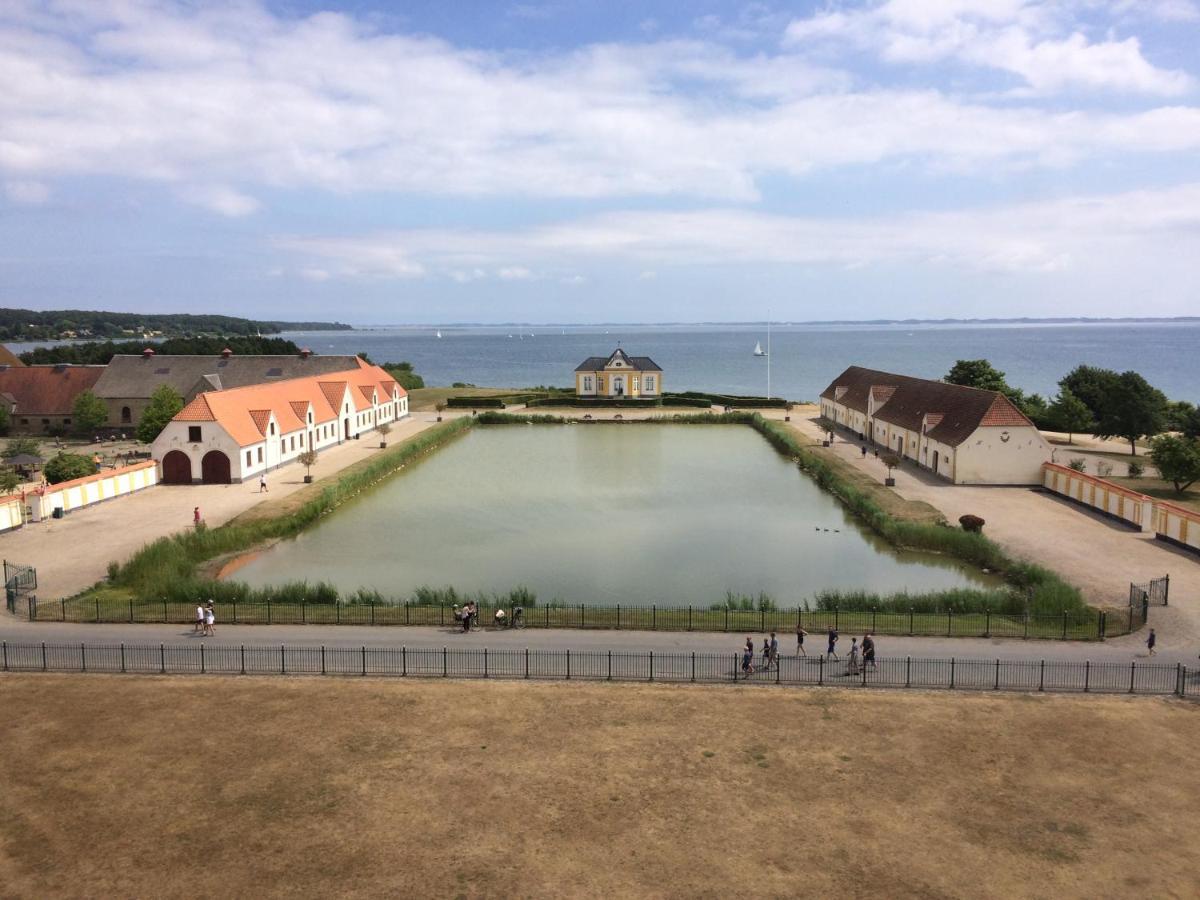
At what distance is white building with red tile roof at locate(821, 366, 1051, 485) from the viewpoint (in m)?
49.3

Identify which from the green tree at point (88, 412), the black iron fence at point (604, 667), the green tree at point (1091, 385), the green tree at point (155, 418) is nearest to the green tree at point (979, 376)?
the green tree at point (1091, 385)

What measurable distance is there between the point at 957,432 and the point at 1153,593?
23174 millimetres

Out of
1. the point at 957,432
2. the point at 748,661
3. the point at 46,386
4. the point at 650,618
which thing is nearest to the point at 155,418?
the point at 46,386

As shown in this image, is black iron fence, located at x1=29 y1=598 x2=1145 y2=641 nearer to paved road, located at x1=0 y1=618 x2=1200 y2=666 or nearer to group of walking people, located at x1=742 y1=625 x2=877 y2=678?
paved road, located at x1=0 y1=618 x2=1200 y2=666

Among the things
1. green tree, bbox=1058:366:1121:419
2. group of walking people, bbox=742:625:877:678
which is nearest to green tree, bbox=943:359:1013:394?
green tree, bbox=1058:366:1121:419

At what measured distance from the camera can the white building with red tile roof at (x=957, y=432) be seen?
49281 mm

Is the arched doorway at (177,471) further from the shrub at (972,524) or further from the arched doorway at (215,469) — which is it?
the shrub at (972,524)

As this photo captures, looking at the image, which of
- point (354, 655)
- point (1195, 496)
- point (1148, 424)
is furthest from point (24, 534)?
point (1148, 424)

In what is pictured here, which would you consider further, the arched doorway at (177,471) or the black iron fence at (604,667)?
the arched doorway at (177,471)

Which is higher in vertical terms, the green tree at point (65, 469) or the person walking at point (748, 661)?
the green tree at point (65, 469)

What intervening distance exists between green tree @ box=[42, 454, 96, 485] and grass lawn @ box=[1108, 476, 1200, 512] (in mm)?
53451

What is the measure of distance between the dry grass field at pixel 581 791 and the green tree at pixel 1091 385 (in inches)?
2131

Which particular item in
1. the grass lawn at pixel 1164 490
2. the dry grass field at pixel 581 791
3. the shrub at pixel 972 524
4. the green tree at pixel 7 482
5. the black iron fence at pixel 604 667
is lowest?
the dry grass field at pixel 581 791

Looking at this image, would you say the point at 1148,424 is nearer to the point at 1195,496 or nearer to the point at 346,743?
the point at 1195,496
